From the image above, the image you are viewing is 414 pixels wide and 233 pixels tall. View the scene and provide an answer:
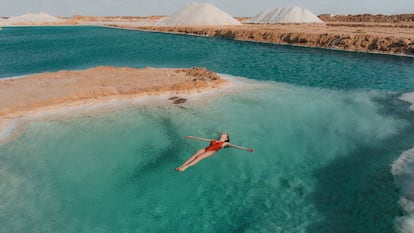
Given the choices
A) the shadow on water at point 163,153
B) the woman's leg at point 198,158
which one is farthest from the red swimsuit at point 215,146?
the shadow on water at point 163,153

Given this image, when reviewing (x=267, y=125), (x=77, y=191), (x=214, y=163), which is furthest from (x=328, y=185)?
(x=77, y=191)

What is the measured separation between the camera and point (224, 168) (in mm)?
17609

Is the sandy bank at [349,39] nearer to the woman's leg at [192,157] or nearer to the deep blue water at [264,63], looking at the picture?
the deep blue water at [264,63]

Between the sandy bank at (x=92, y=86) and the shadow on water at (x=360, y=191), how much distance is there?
17.0m

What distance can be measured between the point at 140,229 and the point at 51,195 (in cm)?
615

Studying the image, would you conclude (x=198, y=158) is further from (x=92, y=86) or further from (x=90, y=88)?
(x=92, y=86)

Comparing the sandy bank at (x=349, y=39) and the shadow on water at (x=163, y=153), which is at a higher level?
the sandy bank at (x=349, y=39)

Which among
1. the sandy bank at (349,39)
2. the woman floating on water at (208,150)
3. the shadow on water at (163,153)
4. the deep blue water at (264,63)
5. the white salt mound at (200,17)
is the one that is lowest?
the shadow on water at (163,153)

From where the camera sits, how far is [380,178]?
16.0m

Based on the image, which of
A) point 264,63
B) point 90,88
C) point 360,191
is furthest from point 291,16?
point 360,191

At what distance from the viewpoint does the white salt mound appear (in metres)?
121

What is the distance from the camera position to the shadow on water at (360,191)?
1276 cm

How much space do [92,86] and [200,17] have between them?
3893 inches

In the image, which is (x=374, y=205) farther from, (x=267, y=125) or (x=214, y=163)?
(x=267, y=125)
